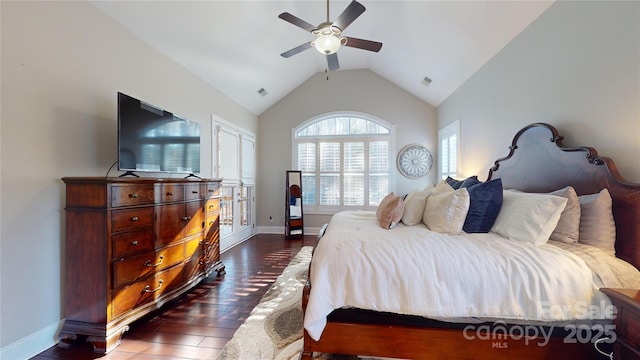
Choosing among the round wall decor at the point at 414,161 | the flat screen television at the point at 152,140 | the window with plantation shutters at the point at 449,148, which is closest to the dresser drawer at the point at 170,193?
the flat screen television at the point at 152,140

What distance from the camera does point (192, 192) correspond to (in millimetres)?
Answer: 2682

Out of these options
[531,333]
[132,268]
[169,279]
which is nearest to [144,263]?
[132,268]

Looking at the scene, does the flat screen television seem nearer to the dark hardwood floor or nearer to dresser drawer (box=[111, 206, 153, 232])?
dresser drawer (box=[111, 206, 153, 232])

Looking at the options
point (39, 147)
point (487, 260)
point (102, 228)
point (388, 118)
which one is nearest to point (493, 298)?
point (487, 260)

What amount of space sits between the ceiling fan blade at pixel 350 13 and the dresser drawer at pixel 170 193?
2144 mm

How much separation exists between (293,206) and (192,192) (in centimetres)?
293

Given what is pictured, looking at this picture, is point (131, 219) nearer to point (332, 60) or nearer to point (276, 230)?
point (332, 60)

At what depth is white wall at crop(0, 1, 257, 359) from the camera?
1.64m

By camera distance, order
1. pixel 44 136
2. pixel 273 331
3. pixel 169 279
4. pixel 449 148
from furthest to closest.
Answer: pixel 449 148, pixel 169 279, pixel 273 331, pixel 44 136

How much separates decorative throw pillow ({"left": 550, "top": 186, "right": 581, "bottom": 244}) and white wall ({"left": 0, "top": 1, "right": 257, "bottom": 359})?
3.54m

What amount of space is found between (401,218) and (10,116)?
114 inches

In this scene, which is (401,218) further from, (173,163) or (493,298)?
(173,163)

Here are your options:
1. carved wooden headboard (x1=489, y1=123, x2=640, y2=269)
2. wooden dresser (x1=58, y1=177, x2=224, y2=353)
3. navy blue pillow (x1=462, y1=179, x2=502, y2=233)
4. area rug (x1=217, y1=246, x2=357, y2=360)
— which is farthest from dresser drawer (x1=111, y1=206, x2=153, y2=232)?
carved wooden headboard (x1=489, y1=123, x2=640, y2=269)

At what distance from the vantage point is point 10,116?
1.64 metres
